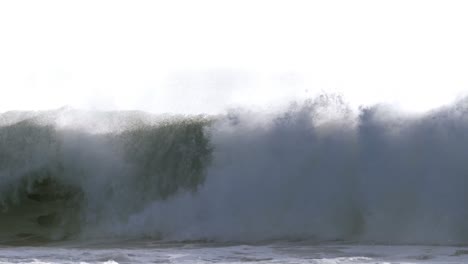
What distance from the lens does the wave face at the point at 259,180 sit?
15.0 metres

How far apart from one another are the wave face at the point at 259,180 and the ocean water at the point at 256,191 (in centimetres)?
2

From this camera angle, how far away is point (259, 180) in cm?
1628

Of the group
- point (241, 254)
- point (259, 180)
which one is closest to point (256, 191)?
point (259, 180)

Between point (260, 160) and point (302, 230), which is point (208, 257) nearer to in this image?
point (302, 230)

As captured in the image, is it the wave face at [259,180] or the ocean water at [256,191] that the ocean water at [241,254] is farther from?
the wave face at [259,180]

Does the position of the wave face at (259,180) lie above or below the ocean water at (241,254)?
above

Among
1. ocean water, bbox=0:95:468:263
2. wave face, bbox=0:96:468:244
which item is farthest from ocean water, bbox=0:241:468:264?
wave face, bbox=0:96:468:244

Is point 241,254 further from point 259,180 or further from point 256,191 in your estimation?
point 259,180

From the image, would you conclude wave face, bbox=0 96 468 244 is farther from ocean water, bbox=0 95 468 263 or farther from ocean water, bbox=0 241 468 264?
ocean water, bbox=0 241 468 264

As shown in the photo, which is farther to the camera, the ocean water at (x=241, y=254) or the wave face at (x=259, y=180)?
the wave face at (x=259, y=180)

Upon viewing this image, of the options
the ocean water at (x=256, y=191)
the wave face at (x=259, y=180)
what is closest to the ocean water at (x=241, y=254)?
the ocean water at (x=256, y=191)

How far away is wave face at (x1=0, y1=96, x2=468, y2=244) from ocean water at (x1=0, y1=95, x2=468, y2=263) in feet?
0.07

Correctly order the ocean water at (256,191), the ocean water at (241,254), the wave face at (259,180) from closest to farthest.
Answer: the ocean water at (241,254) → the ocean water at (256,191) → the wave face at (259,180)

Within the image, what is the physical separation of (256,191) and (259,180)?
0.22 meters
